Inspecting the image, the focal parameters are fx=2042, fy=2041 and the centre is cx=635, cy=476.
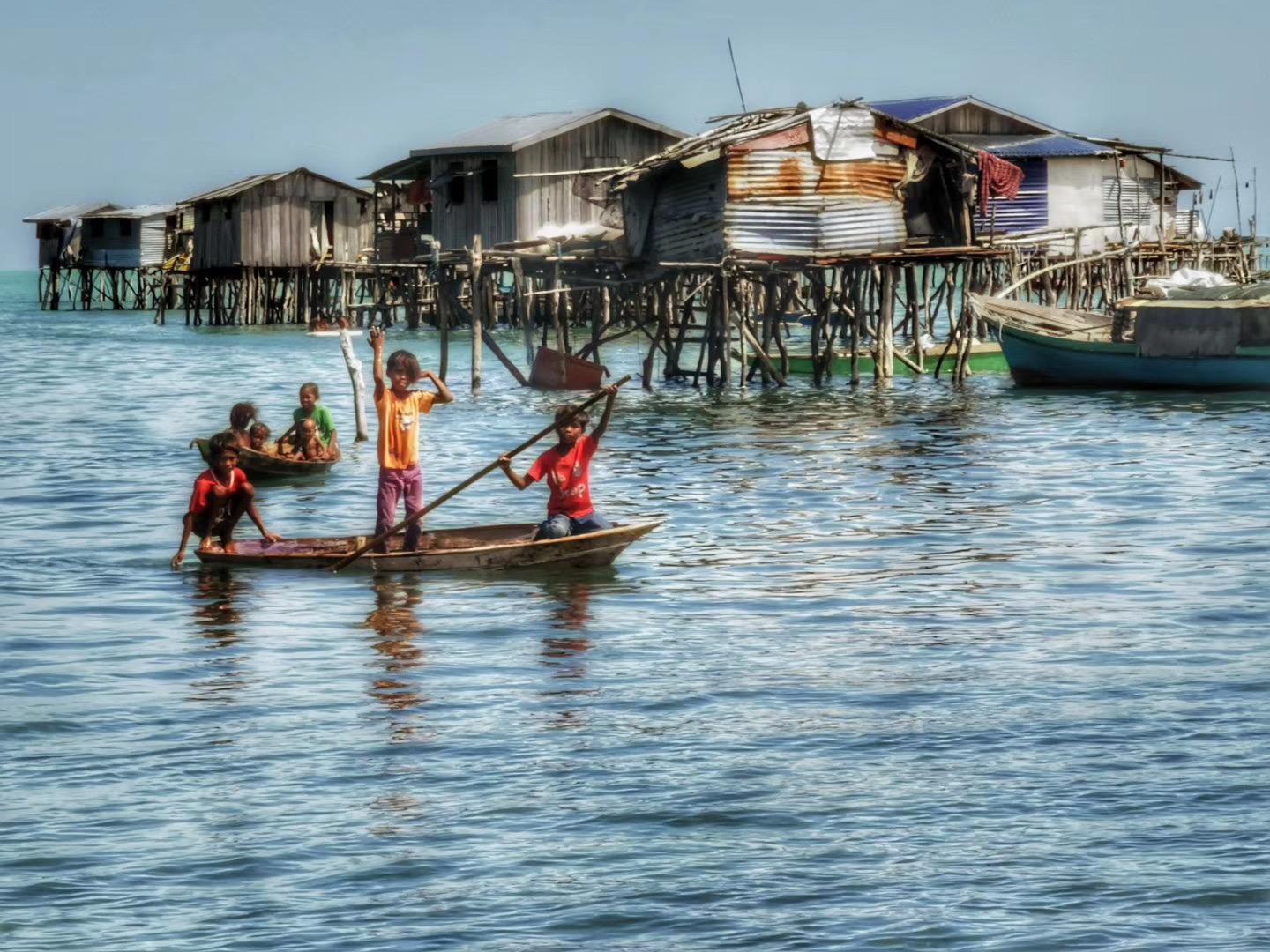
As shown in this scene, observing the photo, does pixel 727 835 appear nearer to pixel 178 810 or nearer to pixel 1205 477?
pixel 178 810

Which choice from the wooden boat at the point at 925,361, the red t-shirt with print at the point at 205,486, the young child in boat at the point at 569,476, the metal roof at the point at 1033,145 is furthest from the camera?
the metal roof at the point at 1033,145

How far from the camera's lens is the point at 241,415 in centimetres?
1705

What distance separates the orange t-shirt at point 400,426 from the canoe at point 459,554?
2.26ft

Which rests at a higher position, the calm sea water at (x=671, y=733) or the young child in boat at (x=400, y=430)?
the young child in boat at (x=400, y=430)

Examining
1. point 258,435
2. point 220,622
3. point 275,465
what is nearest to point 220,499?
point 220,622

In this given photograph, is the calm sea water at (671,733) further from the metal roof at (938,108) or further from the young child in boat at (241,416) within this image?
the metal roof at (938,108)

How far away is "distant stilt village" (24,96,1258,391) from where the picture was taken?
33.5 metres

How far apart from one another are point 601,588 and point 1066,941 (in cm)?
770

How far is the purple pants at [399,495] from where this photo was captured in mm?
14820

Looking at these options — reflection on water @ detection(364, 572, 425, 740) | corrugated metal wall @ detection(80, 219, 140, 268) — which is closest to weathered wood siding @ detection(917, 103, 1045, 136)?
reflection on water @ detection(364, 572, 425, 740)

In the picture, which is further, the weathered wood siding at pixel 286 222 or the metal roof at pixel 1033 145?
the weathered wood siding at pixel 286 222

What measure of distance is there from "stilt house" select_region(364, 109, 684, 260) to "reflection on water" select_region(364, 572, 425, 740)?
106 ft

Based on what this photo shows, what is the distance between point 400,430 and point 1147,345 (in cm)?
2141

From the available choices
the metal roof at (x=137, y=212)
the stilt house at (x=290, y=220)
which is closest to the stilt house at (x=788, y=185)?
the stilt house at (x=290, y=220)
